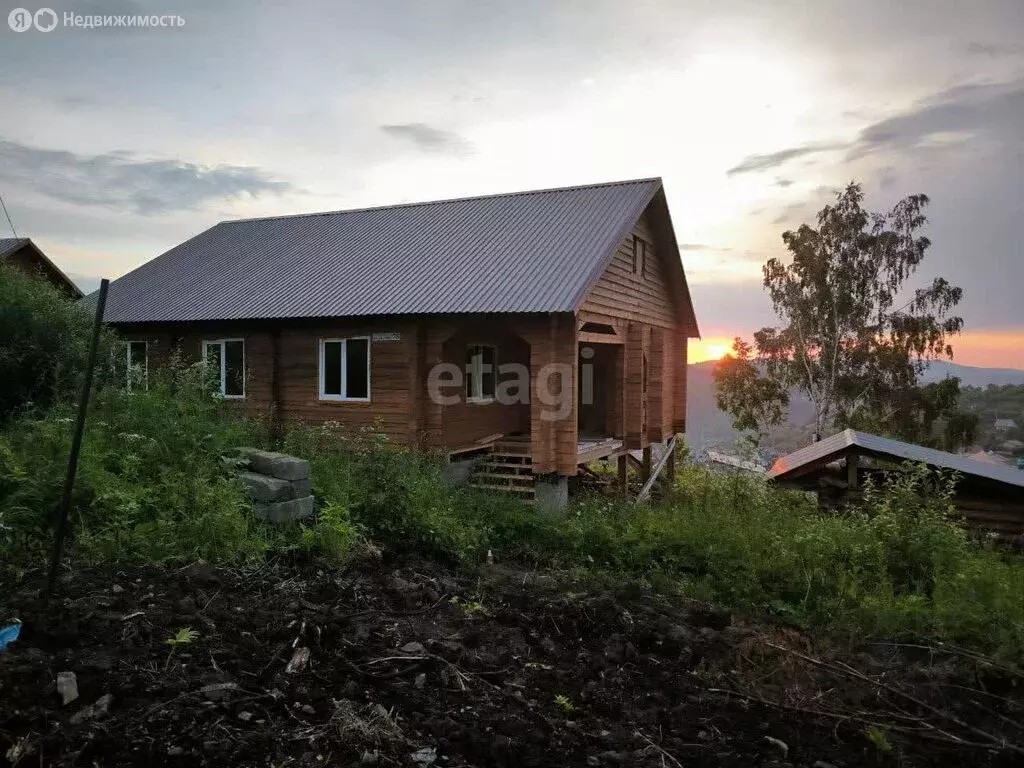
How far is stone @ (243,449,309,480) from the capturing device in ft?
27.8

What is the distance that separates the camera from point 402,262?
15875 millimetres

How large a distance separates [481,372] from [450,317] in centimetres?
251

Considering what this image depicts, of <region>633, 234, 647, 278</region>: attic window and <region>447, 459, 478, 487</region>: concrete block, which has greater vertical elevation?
<region>633, 234, 647, 278</region>: attic window

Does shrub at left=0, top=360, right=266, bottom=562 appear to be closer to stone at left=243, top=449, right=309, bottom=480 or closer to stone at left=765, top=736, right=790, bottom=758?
stone at left=243, top=449, right=309, bottom=480

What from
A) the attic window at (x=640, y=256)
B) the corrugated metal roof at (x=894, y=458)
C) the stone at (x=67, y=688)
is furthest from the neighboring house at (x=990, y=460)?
the stone at (x=67, y=688)

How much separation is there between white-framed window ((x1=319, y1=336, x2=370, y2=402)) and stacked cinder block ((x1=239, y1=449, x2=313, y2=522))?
19.0 feet

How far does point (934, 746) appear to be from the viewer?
422 centimetres

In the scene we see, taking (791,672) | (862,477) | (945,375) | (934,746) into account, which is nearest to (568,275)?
(862,477)

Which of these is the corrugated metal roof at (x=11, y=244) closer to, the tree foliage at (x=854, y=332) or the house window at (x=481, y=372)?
the house window at (x=481, y=372)

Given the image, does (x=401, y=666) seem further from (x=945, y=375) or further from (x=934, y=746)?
(x=945, y=375)

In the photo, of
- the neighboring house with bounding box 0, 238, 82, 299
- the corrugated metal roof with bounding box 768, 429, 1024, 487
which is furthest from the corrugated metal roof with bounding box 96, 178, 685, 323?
the neighboring house with bounding box 0, 238, 82, 299

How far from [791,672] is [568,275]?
916cm

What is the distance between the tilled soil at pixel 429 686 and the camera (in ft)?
12.4

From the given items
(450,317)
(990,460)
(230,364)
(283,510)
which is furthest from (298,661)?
(990,460)
